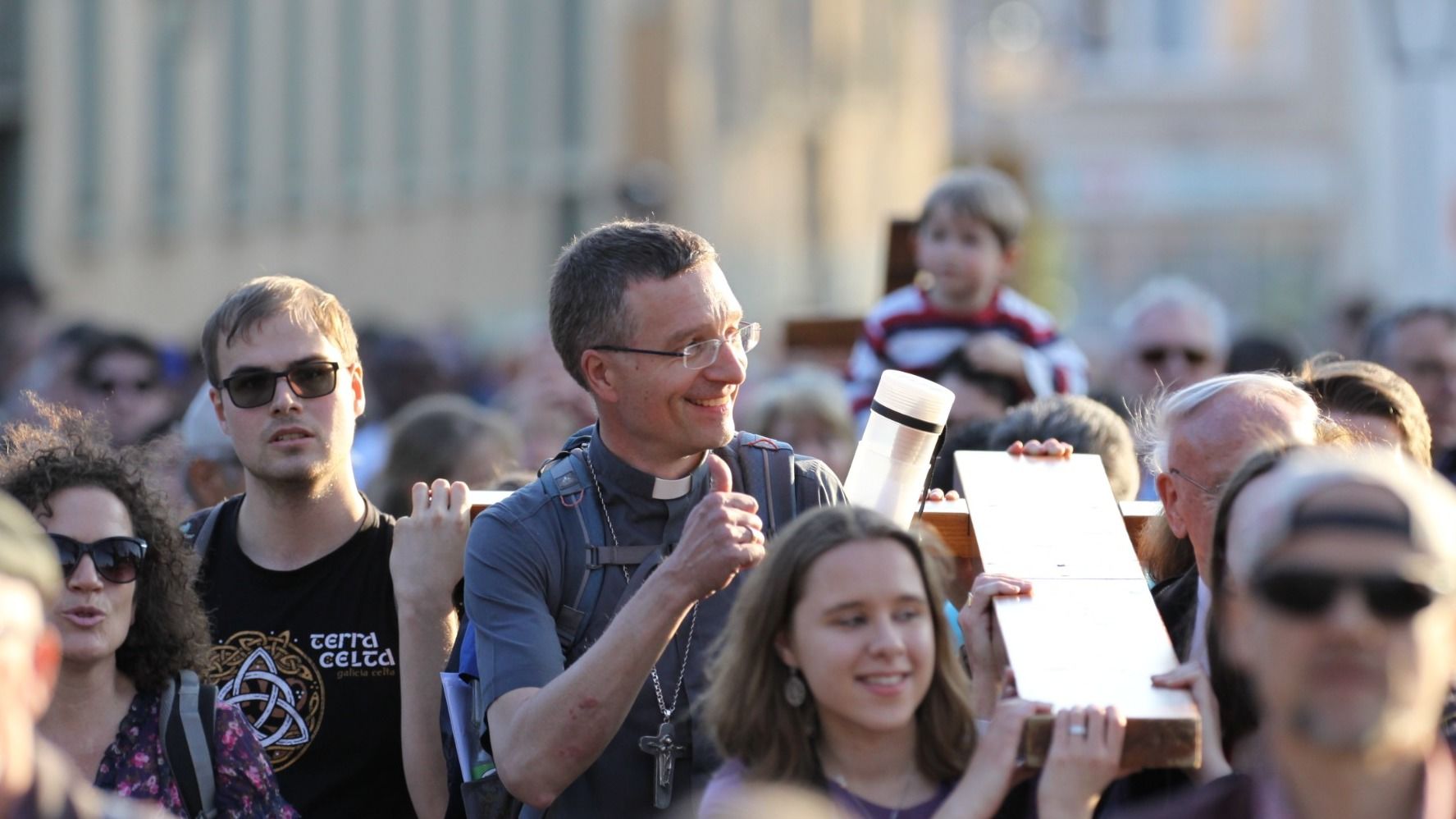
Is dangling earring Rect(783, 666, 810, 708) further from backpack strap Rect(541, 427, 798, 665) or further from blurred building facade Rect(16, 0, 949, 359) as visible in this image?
blurred building facade Rect(16, 0, 949, 359)

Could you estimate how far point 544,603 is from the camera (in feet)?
13.8

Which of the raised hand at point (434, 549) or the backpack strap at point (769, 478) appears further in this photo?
the raised hand at point (434, 549)

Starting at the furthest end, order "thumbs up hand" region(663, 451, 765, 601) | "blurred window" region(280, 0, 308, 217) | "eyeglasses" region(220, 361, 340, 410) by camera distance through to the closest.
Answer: "blurred window" region(280, 0, 308, 217) < "eyeglasses" region(220, 361, 340, 410) < "thumbs up hand" region(663, 451, 765, 601)

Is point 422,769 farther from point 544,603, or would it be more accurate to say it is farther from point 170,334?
point 170,334

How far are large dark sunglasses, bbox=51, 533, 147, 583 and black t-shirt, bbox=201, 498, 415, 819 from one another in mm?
471

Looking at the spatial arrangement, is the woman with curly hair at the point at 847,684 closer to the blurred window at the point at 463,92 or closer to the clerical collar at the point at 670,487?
the clerical collar at the point at 670,487

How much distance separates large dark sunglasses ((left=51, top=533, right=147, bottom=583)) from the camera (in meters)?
4.22

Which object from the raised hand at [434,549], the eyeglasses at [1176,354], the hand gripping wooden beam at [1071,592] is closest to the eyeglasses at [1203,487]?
the hand gripping wooden beam at [1071,592]

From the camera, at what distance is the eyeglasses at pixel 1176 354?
326 inches

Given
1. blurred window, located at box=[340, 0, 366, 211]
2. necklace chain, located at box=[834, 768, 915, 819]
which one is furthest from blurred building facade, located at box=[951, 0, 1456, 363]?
necklace chain, located at box=[834, 768, 915, 819]

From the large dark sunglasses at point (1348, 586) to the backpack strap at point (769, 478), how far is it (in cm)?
155

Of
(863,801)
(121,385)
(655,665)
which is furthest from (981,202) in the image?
(863,801)

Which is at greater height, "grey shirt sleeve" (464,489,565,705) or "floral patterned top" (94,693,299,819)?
"grey shirt sleeve" (464,489,565,705)

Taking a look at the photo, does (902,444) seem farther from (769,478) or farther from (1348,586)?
(1348,586)
